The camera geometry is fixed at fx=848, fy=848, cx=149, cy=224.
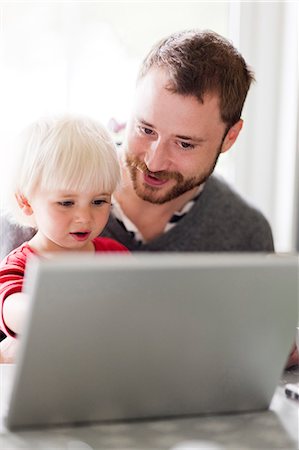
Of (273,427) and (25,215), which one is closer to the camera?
(273,427)

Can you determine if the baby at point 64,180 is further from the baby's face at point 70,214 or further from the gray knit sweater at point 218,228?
the gray knit sweater at point 218,228

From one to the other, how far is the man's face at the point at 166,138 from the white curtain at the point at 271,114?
1119 mm

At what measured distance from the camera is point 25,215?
174 centimetres

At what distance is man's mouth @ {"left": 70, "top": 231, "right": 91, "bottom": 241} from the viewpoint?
5.44ft

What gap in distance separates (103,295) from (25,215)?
82 centimetres

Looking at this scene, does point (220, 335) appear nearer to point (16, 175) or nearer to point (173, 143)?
point (16, 175)

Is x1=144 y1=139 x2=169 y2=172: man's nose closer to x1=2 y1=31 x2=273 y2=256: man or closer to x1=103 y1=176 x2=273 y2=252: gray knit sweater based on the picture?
x1=2 y1=31 x2=273 y2=256: man

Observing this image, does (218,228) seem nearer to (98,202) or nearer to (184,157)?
(184,157)

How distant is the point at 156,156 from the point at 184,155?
0.09 meters

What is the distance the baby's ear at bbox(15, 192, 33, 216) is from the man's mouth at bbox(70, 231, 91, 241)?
12 centimetres

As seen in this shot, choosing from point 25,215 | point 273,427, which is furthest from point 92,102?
point 273,427

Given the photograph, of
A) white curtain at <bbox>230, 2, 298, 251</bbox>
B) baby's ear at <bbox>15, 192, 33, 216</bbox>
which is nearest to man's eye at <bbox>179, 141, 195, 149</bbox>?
baby's ear at <bbox>15, 192, 33, 216</bbox>

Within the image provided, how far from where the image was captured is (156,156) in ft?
6.41

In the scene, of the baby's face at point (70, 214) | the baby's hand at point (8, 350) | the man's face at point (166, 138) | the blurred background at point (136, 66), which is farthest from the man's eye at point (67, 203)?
the blurred background at point (136, 66)
